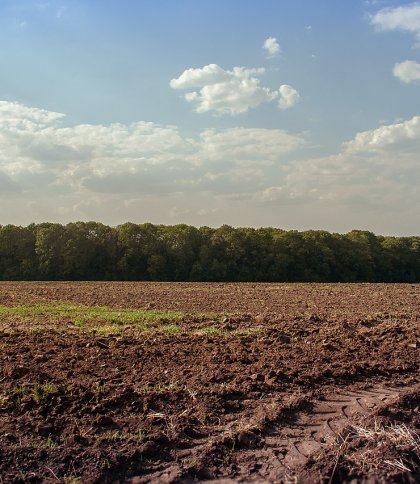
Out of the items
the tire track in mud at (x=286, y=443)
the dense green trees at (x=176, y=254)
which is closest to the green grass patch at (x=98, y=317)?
the tire track in mud at (x=286, y=443)

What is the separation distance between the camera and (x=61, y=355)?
9.52 m

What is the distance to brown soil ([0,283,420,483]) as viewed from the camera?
5285mm

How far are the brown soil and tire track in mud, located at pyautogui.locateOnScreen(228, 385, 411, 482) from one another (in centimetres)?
2

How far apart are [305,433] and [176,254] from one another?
53783mm

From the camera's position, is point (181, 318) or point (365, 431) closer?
point (365, 431)

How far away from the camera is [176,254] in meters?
59.7

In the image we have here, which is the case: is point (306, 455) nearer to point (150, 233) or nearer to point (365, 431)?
point (365, 431)

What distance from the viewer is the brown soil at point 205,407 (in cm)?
529

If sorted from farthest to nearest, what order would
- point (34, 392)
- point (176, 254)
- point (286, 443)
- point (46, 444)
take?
point (176, 254)
point (34, 392)
point (286, 443)
point (46, 444)

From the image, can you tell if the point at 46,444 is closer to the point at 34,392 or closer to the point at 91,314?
the point at 34,392

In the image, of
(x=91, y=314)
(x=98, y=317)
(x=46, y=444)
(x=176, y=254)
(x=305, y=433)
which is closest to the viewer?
(x=46, y=444)

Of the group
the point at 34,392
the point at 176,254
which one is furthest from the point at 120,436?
the point at 176,254

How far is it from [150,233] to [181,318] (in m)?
46.1

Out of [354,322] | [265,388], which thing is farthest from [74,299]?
[265,388]
